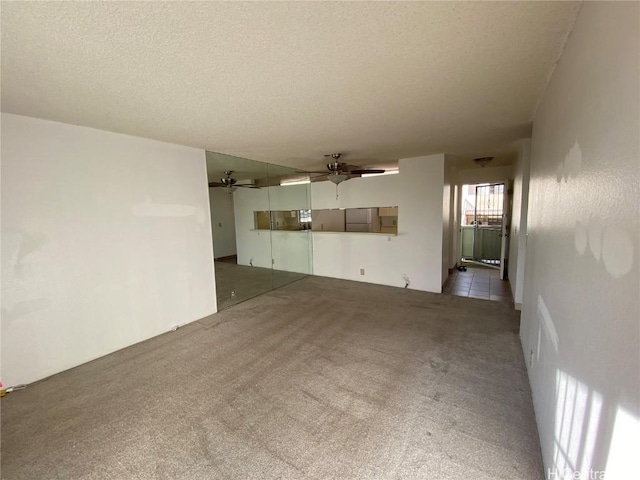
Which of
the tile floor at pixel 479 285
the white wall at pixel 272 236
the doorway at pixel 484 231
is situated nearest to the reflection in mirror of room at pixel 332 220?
the white wall at pixel 272 236

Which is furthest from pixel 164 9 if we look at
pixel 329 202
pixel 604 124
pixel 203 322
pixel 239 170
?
A: pixel 329 202

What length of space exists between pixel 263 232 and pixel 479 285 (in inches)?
176

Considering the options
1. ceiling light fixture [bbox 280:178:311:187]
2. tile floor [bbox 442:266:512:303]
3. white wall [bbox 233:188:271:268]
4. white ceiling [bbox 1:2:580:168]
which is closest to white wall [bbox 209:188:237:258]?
white wall [bbox 233:188:271:268]

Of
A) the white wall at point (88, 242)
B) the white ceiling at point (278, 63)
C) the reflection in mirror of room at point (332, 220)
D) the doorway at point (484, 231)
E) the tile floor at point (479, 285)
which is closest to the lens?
the white ceiling at point (278, 63)

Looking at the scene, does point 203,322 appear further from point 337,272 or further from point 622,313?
point 622,313

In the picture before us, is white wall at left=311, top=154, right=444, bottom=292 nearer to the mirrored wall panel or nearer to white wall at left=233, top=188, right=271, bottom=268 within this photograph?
the mirrored wall panel

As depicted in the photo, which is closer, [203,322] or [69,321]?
[69,321]

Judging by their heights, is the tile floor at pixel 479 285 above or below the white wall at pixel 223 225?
below

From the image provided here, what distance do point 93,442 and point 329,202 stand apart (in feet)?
16.0

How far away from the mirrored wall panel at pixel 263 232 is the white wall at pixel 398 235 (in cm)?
44

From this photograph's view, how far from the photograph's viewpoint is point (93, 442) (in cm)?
176

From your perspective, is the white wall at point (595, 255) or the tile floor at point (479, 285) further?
the tile floor at point (479, 285)

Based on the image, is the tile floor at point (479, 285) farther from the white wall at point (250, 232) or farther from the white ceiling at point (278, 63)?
the white wall at point (250, 232)

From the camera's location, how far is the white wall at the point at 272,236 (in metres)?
5.82
